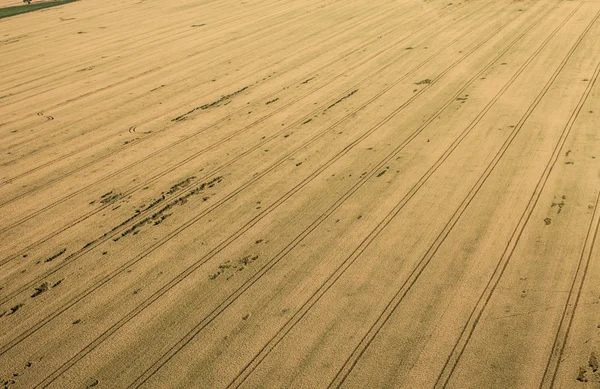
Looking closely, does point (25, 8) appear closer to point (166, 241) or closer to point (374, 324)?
point (166, 241)

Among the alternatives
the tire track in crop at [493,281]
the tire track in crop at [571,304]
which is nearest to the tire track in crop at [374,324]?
the tire track in crop at [493,281]

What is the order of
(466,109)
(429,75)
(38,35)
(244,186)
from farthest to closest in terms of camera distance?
(38,35)
(429,75)
(466,109)
(244,186)

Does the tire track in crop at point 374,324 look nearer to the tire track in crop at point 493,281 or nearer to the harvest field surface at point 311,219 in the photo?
the harvest field surface at point 311,219

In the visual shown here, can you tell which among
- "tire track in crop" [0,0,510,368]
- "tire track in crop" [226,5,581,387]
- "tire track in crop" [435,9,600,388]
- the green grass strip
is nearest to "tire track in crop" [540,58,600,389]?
"tire track in crop" [435,9,600,388]

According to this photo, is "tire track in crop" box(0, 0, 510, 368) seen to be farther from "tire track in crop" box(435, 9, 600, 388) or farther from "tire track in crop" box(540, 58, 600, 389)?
"tire track in crop" box(540, 58, 600, 389)

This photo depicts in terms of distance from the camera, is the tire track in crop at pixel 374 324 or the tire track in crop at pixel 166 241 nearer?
the tire track in crop at pixel 374 324

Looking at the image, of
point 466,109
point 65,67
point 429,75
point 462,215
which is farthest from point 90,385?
point 65,67

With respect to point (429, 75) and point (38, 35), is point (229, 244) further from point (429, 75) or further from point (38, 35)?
point (38, 35)

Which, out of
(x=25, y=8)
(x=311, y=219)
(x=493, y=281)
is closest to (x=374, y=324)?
(x=493, y=281)
